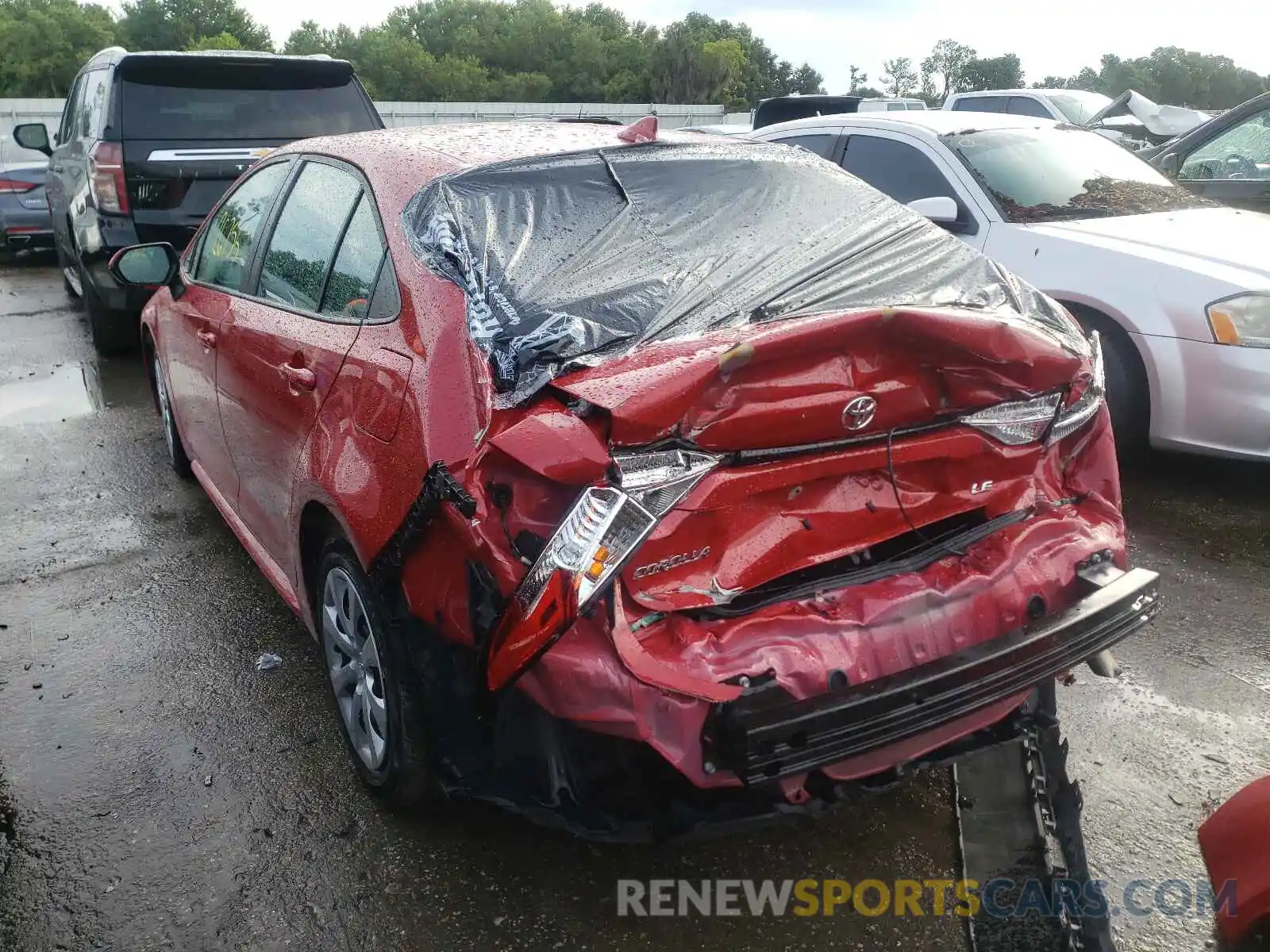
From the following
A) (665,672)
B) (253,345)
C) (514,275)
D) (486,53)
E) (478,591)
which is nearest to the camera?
(665,672)

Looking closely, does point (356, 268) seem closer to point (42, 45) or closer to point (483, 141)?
point (483, 141)

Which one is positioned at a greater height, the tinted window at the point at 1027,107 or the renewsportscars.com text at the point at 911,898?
the tinted window at the point at 1027,107

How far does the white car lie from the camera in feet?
13.7

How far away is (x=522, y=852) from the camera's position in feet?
8.12

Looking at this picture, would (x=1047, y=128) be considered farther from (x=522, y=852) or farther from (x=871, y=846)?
(x=522, y=852)

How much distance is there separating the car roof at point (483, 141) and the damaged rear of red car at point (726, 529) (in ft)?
1.10

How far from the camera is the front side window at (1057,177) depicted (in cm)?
511

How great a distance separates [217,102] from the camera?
6.46 metres

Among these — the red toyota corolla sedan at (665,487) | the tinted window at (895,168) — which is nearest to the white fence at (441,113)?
the tinted window at (895,168)

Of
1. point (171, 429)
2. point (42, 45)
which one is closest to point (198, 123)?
point (171, 429)

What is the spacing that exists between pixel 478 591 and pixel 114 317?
6180 mm

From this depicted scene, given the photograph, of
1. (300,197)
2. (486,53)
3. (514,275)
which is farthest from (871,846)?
(486,53)

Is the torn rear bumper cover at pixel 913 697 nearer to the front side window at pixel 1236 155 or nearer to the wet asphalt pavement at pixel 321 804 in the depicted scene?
the wet asphalt pavement at pixel 321 804

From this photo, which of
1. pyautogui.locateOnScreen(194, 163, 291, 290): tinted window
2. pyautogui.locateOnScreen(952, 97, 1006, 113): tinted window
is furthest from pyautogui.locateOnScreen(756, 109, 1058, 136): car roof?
pyautogui.locateOnScreen(952, 97, 1006, 113): tinted window
